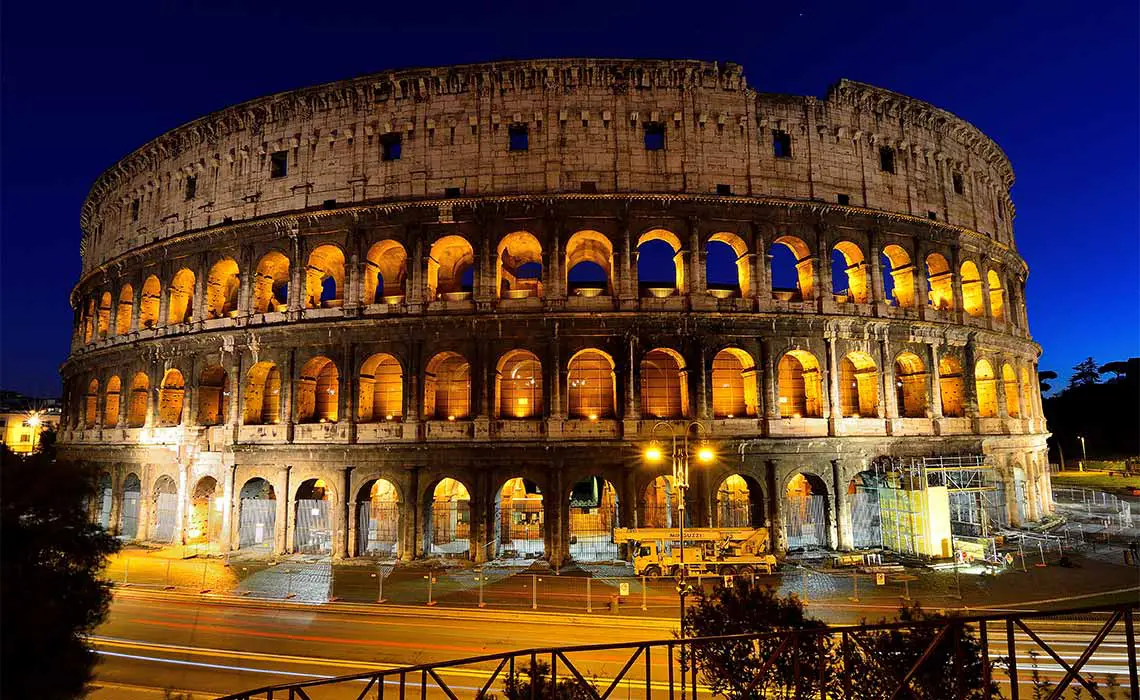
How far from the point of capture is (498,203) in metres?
22.0

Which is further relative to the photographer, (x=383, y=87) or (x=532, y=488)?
(x=532, y=488)

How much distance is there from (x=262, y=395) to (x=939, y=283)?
28.3 m

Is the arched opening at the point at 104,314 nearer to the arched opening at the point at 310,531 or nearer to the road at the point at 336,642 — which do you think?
the arched opening at the point at 310,531

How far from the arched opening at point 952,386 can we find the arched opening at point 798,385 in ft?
18.5

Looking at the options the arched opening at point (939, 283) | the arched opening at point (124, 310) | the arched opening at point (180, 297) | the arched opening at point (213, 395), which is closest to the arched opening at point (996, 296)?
the arched opening at point (939, 283)

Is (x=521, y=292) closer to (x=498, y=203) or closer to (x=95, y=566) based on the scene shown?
(x=498, y=203)

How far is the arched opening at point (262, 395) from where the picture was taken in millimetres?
23594

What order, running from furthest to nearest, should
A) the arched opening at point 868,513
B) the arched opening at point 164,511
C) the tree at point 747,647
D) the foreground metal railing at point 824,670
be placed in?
the arched opening at point 164,511 → the arched opening at point 868,513 → the tree at point 747,647 → the foreground metal railing at point 824,670

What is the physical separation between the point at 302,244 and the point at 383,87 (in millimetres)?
6762

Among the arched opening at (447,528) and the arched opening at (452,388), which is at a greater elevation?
the arched opening at (452,388)

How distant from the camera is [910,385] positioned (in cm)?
2403

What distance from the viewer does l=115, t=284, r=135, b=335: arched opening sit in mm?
28406

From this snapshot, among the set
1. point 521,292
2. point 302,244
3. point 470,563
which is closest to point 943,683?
point 470,563

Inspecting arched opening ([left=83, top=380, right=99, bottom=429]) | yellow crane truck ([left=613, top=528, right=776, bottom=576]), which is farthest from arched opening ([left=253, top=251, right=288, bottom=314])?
yellow crane truck ([left=613, top=528, right=776, bottom=576])
